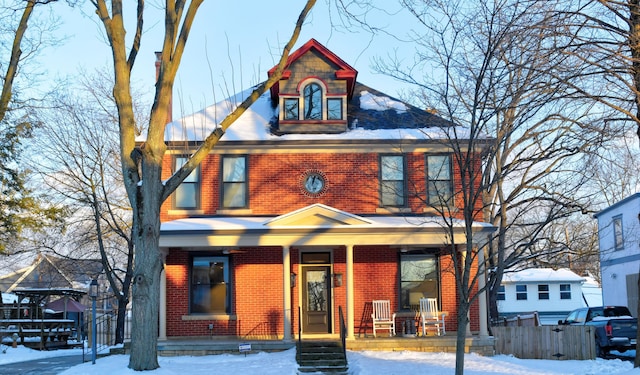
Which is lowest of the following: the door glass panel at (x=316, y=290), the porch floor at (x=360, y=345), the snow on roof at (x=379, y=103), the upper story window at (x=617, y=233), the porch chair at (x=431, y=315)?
the porch floor at (x=360, y=345)

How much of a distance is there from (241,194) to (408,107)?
5.81 m

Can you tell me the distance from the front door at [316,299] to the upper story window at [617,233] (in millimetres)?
14624

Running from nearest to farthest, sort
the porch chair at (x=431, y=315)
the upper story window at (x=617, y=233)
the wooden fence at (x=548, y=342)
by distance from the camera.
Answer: the wooden fence at (x=548, y=342), the porch chair at (x=431, y=315), the upper story window at (x=617, y=233)

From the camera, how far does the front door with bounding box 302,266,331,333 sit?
774 inches

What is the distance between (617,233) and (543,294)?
14333 mm

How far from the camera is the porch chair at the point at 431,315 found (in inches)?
746

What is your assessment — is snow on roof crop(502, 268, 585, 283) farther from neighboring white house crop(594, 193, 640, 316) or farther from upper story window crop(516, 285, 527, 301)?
neighboring white house crop(594, 193, 640, 316)

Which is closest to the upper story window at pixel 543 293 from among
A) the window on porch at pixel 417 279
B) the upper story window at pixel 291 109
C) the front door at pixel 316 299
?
the window on porch at pixel 417 279

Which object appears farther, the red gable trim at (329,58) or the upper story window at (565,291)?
the upper story window at (565,291)

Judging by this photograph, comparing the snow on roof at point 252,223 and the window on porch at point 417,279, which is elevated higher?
the snow on roof at point 252,223

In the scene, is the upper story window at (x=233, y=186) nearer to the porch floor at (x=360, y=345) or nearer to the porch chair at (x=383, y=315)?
the porch floor at (x=360, y=345)

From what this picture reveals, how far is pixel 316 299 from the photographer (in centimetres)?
1986

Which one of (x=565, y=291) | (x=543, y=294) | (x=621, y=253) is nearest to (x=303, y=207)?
(x=621, y=253)

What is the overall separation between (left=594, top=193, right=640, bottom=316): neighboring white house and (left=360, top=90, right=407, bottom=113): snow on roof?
10258mm
